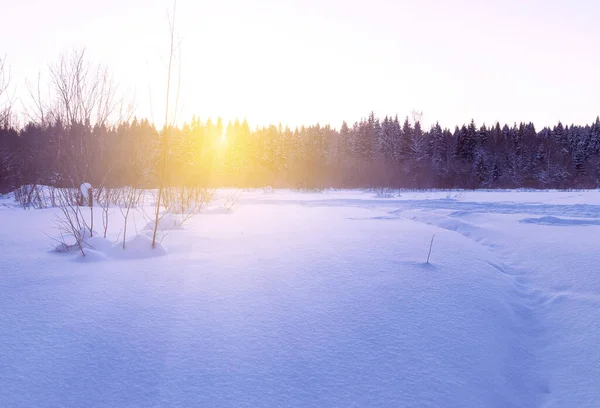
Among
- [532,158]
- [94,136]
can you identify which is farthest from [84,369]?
[532,158]

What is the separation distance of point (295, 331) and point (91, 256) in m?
2.29

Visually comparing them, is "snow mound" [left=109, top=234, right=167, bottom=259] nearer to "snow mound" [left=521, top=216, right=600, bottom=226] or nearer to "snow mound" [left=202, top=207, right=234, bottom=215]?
"snow mound" [left=202, top=207, right=234, bottom=215]

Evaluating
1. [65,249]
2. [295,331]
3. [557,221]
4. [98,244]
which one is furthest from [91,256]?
[557,221]

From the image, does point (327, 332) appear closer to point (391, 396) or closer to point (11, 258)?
point (391, 396)

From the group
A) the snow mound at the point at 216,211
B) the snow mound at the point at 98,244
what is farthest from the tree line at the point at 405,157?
the snow mound at the point at 98,244

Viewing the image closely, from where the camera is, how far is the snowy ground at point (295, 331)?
51.9 inches

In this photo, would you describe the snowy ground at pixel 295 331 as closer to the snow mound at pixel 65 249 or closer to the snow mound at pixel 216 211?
the snow mound at pixel 65 249

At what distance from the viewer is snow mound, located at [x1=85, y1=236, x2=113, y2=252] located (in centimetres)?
328

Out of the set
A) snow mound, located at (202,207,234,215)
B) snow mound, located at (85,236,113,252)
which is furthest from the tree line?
snow mound, located at (85,236,113,252)

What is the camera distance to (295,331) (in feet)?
5.72

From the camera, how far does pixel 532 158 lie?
41031 mm

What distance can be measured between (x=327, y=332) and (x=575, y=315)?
1747mm

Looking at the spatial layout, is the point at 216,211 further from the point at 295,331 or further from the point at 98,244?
the point at 295,331

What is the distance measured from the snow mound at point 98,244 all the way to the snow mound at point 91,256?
5.0 inches
